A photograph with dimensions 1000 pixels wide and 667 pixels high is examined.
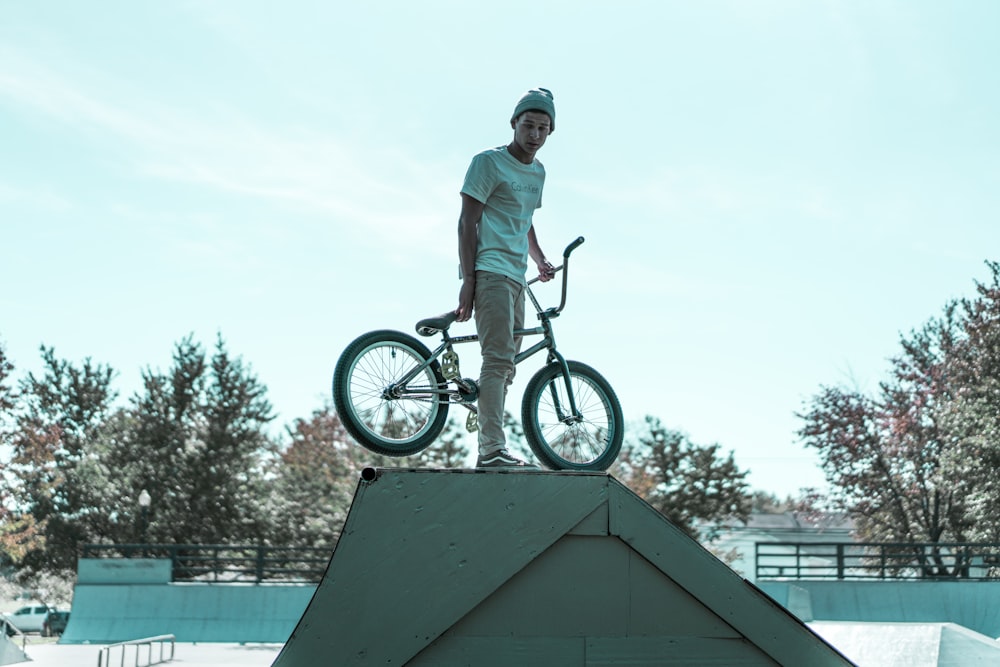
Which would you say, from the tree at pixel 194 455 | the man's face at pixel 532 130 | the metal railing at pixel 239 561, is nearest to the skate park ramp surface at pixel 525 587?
the man's face at pixel 532 130

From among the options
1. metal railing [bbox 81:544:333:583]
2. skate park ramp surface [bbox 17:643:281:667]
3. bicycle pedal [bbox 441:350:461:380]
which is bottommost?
skate park ramp surface [bbox 17:643:281:667]

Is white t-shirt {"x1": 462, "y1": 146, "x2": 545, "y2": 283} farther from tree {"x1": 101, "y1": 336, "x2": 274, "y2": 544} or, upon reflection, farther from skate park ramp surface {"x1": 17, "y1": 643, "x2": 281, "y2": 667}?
tree {"x1": 101, "y1": 336, "x2": 274, "y2": 544}

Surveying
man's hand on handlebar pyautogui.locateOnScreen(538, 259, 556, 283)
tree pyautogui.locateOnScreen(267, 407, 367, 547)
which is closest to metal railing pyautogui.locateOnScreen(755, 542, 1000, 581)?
tree pyautogui.locateOnScreen(267, 407, 367, 547)

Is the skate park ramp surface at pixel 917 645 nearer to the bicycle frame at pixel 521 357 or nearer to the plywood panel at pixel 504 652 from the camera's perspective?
the bicycle frame at pixel 521 357

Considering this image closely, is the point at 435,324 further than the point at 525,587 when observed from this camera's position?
Yes

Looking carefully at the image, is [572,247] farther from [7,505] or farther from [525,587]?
[7,505]

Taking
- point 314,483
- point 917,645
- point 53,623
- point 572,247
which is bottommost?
point 53,623

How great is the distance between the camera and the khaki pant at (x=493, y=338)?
4.78 metres

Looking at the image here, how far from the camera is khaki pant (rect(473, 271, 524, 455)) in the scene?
4.78 meters

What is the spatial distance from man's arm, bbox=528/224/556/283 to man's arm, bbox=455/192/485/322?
68cm

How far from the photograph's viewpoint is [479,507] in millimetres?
3641

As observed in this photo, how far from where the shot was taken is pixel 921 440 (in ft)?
99.0

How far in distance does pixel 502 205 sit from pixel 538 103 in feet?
1.72

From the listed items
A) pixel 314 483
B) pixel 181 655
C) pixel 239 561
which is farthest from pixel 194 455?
pixel 181 655
